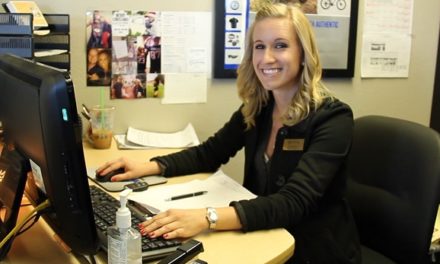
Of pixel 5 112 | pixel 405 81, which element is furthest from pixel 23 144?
pixel 405 81

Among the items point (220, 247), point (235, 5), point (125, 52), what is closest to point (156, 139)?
point (125, 52)

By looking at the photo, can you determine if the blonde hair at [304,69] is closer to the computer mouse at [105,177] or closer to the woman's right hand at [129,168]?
the woman's right hand at [129,168]

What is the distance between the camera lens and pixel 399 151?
5.24 feet

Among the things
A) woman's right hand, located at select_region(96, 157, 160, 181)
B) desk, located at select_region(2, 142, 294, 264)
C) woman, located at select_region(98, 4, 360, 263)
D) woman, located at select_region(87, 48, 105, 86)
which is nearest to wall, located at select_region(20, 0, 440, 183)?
woman, located at select_region(87, 48, 105, 86)

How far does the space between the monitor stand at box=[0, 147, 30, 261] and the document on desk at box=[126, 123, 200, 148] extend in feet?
3.02

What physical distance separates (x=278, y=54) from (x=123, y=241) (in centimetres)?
90

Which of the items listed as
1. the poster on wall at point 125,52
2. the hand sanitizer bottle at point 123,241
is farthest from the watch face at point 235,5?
the hand sanitizer bottle at point 123,241

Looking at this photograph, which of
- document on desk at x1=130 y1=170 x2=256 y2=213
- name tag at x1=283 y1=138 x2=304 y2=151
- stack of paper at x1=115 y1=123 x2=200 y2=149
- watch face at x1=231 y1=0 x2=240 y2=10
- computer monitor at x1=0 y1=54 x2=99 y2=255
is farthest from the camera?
watch face at x1=231 y1=0 x2=240 y2=10

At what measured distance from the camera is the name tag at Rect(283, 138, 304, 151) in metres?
1.47

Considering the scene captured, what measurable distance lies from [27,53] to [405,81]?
6.09ft

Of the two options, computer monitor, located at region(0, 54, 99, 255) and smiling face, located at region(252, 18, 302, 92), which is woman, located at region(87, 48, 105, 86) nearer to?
smiling face, located at region(252, 18, 302, 92)

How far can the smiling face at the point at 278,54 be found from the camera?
5.07 ft

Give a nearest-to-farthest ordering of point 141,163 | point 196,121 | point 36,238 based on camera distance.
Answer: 1. point 36,238
2. point 141,163
3. point 196,121

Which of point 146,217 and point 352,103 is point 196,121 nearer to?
point 352,103
